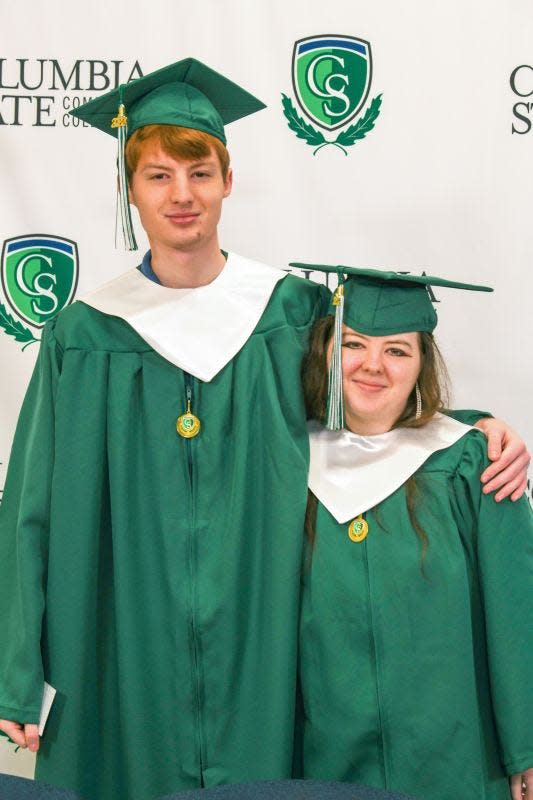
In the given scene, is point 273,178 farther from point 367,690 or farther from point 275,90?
point 367,690

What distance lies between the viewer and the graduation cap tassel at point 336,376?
2191 millimetres

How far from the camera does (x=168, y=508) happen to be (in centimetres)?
223

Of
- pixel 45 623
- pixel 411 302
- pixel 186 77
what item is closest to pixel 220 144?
pixel 186 77

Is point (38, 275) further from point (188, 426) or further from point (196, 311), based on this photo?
point (188, 426)

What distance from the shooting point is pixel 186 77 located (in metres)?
2.22

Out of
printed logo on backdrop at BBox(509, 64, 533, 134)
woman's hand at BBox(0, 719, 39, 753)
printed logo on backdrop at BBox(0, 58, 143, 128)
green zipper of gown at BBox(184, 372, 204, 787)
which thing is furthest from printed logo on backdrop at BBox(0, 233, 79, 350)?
printed logo on backdrop at BBox(509, 64, 533, 134)

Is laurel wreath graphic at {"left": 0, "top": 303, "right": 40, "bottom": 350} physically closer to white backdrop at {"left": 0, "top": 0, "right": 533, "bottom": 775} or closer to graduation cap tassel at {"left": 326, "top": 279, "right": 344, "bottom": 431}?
white backdrop at {"left": 0, "top": 0, "right": 533, "bottom": 775}

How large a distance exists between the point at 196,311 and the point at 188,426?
254mm

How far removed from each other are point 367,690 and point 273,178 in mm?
1478

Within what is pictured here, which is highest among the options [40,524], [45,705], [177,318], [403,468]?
[177,318]

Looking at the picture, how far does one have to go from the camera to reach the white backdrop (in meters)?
2.95

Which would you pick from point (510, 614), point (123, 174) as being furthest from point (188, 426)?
point (510, 614)

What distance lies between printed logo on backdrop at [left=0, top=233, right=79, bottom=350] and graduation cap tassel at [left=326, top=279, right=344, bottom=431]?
1.07 m

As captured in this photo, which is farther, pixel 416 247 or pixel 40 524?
pixel 416 247
